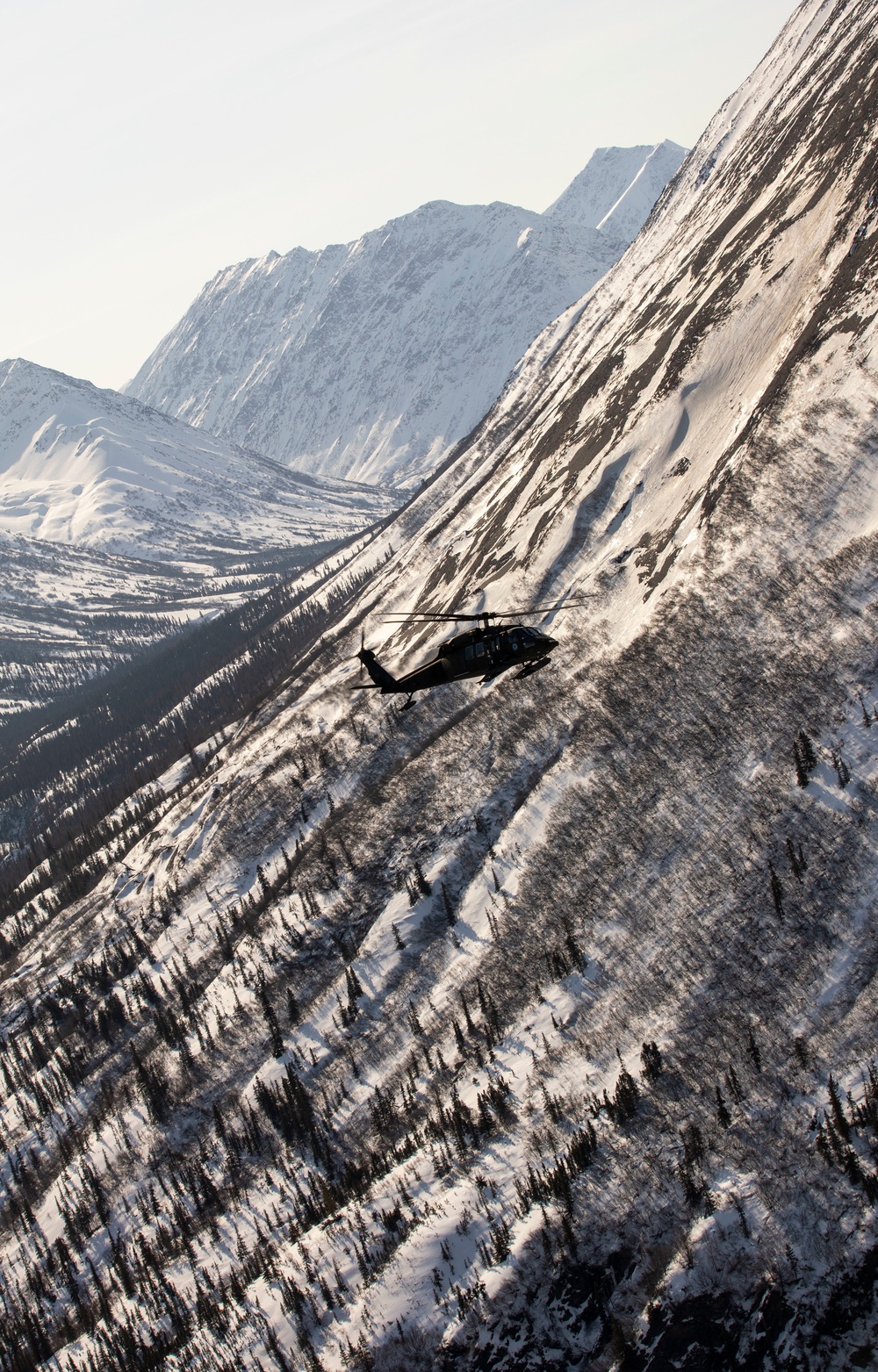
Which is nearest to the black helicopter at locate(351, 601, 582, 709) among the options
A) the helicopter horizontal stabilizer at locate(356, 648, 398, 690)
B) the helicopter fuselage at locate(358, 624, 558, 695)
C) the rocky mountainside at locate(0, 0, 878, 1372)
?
the helicopter fuselage at locate(358, 624, 558, 695)

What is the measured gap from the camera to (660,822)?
114188 mm

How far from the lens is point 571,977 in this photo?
109312 mm

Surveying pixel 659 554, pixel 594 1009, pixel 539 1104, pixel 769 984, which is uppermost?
pixel 659 554

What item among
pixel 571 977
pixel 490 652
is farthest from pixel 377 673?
pixel 571 977

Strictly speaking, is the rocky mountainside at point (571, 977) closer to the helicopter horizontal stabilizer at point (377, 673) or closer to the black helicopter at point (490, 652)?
the black helicopter at point (490, 652)

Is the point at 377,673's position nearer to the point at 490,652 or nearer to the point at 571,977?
the point at 490,652

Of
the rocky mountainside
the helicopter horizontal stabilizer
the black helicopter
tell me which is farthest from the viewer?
the rocky mountainside

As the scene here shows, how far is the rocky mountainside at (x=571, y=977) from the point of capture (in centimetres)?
8719

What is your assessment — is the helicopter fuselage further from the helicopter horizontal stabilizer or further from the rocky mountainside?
the rocky mountainside

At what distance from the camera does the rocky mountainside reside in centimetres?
8719

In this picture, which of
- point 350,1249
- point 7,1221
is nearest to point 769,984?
point 350,1249

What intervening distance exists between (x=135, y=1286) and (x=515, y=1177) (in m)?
52.6

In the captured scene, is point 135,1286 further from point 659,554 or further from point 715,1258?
point 659,554

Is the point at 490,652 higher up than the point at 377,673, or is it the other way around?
the point at 490,652
